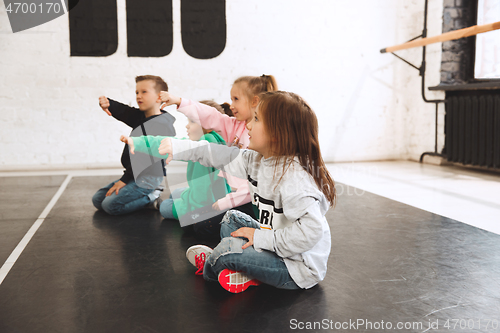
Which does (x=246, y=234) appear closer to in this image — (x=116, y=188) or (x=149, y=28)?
(x=116, y=188)

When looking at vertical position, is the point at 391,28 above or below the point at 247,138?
above

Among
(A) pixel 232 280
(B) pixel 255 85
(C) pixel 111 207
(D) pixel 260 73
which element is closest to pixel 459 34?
(D) pixel 260 73

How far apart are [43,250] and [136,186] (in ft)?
2.55

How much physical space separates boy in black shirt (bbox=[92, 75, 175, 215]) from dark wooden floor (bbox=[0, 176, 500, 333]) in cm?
23

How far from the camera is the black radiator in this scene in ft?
11.9

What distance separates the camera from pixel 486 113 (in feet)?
12.1

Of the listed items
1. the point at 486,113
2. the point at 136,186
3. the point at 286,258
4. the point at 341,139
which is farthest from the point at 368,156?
the point at 286,258

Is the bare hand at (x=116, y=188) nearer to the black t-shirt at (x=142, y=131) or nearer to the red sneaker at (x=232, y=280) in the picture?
the black t-shirt at (x=142, y=131)

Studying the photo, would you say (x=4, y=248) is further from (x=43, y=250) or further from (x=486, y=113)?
(x=486, y=113)

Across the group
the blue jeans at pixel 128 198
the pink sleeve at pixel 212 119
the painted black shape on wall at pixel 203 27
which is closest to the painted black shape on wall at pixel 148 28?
the painted black shape on wall at pixel 203 27

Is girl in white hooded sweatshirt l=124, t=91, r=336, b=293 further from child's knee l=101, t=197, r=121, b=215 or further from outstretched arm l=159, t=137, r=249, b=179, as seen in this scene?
child's knee l=101, t=197, r=121, b=215

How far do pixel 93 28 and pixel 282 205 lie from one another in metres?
3.59

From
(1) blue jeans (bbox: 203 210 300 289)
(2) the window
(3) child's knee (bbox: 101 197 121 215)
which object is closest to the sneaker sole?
(1) blue jeans (bbox: 203 210 300 289)

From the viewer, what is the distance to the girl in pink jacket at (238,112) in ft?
6.09
